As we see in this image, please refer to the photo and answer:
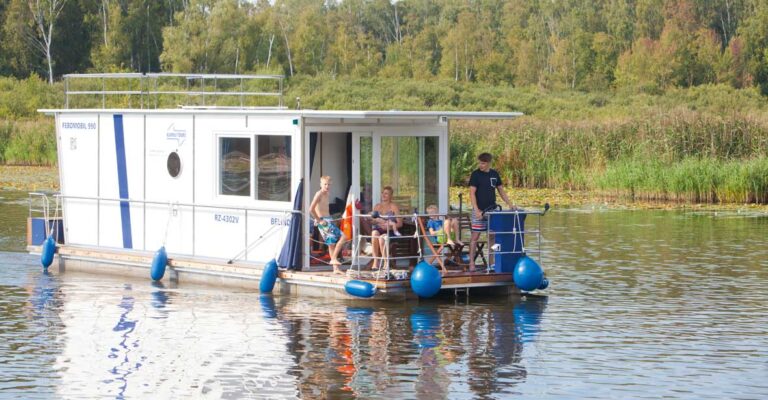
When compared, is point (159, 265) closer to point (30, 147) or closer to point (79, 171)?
point (79, 171)

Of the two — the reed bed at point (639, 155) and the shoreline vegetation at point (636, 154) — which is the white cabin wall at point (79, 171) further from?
the reed bed at point (639, 155)

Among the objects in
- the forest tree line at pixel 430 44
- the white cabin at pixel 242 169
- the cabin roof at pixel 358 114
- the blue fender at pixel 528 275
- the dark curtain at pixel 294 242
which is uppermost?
the forest tree line at pixel 430 44

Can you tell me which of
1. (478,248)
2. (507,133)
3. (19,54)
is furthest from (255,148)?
(19,54)

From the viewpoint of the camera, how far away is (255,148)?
19.3m

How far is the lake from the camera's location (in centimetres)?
→ 1358

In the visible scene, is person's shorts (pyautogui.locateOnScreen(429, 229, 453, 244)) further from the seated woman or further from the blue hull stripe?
the blue hull stripe

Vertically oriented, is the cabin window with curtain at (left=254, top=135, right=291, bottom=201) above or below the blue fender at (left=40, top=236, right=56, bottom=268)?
above

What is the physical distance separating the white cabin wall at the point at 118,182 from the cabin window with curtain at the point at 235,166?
5.95 feet

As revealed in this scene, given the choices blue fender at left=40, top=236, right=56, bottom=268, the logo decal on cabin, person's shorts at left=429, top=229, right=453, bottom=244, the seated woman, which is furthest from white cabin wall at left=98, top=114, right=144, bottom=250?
person's shorts at left=429, top=229, right=453, bottom=244

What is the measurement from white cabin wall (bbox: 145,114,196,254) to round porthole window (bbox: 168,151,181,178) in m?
0.05

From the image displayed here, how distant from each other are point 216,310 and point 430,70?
86.3 m

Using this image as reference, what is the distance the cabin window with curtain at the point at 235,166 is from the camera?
19.5 m

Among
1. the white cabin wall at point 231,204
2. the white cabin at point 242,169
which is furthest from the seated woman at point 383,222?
the white cabin wall at point 231,204

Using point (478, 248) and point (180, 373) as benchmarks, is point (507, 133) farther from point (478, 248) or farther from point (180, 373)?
point (180, 373)
